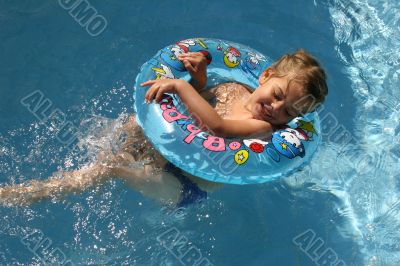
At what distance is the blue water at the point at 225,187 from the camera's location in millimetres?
4531

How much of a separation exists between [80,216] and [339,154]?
2580 millimetres

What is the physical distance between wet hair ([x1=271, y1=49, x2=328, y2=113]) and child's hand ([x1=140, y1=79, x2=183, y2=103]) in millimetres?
759

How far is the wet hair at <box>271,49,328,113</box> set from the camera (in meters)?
3.91

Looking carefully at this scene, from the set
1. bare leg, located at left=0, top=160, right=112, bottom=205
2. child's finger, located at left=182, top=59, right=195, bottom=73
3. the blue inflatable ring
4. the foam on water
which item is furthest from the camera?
the foam on water

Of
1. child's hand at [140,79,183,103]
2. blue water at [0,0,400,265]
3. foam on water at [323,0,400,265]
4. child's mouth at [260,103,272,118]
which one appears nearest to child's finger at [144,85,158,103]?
child's hand at [140,79,183,103]

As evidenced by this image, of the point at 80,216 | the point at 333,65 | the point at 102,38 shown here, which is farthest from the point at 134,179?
the point at 333,65

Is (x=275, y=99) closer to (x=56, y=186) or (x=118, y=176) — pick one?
(x=118, y=176)

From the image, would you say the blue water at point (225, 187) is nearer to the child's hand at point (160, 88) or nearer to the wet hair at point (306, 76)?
the child's hand at point (160, 88)

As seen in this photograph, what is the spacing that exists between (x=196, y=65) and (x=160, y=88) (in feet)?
2.00

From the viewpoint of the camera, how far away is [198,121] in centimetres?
396

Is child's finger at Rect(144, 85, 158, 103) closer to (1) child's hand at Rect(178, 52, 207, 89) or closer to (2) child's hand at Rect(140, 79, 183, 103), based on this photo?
(2) child's hand at Rect(140, 79, 183, 103)

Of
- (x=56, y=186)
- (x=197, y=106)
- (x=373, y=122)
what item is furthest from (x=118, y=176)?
(x=373, y=122)

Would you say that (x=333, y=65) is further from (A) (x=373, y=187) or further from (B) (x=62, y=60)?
(B) (x=62, y=60)

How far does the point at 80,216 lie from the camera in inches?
178
